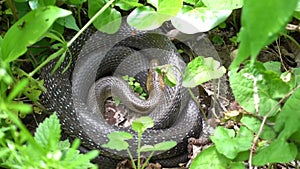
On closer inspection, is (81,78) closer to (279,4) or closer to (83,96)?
(83,96)

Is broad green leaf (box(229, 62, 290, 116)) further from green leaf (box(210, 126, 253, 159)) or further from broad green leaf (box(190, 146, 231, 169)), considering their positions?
broad green leaf (box(190, 146, 231, 169))

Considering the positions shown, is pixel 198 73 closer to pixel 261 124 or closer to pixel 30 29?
pixel 261 124

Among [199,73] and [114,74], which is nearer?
[199,73]

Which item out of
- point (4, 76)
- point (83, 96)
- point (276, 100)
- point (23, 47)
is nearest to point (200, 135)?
point (83, 96)

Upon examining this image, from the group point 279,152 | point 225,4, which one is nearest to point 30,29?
point 279,152

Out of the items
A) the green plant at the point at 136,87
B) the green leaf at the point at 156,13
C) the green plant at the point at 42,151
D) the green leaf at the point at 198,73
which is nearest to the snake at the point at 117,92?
the green plant at the point at 136,87

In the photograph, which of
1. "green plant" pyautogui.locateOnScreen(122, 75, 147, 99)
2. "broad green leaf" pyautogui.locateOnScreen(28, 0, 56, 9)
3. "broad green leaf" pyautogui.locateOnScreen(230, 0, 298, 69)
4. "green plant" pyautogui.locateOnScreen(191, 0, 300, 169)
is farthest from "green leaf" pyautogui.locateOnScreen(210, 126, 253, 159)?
"green plant" pyautogui.locateOnScreen(122, 75, 147, 99)

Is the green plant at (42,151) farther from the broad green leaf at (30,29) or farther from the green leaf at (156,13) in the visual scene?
the green leaf at (156,13)
